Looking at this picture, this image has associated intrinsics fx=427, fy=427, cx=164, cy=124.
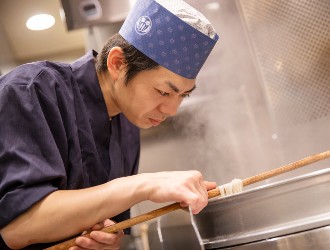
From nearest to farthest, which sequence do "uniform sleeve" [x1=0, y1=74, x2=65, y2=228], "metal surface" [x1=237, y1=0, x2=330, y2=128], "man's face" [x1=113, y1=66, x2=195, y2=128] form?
"uniform sleeve" [x1=0, y1=74, x2=65, y2=228] < "man's face" [x1=113, y1=66, x2=195, y2=128] < "metal surface" [x1=237, y1=0, x2=330, y2=128]

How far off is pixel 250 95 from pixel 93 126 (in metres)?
1.05

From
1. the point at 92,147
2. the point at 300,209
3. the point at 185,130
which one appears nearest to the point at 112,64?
the point at 92,147

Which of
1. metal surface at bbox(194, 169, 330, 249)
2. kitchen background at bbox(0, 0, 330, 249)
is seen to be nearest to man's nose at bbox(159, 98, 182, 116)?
metal surface at bbox(194, 169, 330, 249)

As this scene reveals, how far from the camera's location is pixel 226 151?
227 cm

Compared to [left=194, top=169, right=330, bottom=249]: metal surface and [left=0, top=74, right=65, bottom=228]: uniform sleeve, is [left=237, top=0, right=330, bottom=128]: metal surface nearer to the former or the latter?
[left=194, top=169, right=330, bottom=249]: metal surface

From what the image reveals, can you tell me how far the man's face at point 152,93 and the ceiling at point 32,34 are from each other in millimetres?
1499

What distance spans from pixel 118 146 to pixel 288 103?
1007 millimetres

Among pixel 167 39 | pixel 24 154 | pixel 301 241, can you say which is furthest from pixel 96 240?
pixel 167 39

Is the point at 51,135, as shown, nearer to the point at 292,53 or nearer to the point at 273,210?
the point at 273,210

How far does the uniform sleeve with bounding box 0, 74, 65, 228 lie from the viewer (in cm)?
110

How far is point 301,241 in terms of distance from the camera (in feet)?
3.84

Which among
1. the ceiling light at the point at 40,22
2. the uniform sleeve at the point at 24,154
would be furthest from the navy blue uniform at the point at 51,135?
the ceiling light at the point at 40,22

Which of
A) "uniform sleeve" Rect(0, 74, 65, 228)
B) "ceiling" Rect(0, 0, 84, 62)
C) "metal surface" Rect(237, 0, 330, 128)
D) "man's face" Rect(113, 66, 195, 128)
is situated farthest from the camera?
"ceiling" Rect(0, 0, 84, 62)

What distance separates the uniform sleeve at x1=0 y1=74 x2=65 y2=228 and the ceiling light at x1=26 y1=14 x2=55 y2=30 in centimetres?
190
